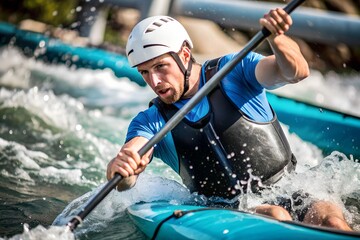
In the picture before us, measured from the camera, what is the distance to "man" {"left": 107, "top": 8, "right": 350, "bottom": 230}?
328cm

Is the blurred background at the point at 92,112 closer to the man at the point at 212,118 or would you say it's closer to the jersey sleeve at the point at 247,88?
the man at the point at 212,118

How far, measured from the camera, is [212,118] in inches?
131

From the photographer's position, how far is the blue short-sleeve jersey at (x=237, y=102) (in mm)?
3344

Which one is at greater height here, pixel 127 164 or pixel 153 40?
pixel 153 40

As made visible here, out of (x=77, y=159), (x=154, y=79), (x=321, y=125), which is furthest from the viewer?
(x=321, y=125)

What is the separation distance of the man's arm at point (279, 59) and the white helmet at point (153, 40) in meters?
0.47

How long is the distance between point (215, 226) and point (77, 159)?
2618mm

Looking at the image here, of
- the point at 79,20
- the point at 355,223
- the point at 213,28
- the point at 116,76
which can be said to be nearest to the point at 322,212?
the point at 355,223

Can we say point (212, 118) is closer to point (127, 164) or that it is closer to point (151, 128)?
point (151, 128)

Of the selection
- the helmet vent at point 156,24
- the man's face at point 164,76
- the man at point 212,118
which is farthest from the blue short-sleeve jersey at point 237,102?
the helmet vent at point 156,24

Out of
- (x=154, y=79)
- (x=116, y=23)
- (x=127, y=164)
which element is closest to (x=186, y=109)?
(x=154, y=79)

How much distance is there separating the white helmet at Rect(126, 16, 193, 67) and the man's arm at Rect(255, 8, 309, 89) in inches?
18.5

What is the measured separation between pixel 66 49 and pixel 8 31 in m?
1.19

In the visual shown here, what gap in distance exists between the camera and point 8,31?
28.4 feet
